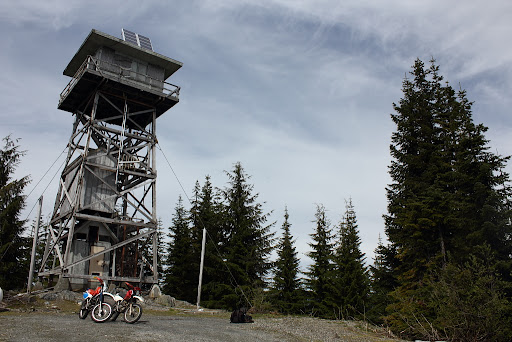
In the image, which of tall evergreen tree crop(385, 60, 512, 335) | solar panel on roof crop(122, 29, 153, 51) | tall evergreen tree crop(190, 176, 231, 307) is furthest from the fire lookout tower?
tall evergreen tree crop(385, 60, 512, 335)

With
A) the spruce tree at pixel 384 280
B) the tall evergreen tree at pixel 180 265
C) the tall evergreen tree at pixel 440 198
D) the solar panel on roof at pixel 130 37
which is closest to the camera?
the tall evergreen tree at pixel 440 198

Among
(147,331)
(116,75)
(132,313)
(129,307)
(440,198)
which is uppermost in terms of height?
(116,75)

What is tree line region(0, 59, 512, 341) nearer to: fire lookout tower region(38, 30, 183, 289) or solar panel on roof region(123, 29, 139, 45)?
fire lookout tower region(38, 30, 183, 289)

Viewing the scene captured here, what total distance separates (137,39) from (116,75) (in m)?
3.15

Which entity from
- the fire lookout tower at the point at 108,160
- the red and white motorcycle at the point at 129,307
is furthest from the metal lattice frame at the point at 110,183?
the red and white motorcycle at the point at 129,307

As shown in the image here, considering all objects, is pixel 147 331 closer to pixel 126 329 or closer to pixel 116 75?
pixel 126 329

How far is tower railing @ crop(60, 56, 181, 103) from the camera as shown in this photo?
23422mm

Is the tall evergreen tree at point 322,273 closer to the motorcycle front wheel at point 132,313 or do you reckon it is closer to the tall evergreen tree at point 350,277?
the tall evergreen tree at point 350,277

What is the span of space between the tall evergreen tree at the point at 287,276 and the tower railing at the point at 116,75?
15570 millimetres

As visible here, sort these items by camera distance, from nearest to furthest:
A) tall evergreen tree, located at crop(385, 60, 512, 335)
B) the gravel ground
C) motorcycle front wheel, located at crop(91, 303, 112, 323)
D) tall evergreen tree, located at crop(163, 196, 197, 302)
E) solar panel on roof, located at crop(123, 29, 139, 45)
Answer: the gravel ground, motorcycle front wheel, located at crop(91, 303, 112, 323), tall evergreen tree, located at crop(385, 60, 512, 335), solar panel on roof, located at crop(123, 29, 139, 45), tall evergreen tree, located at crop(163, 196, 197, 302)

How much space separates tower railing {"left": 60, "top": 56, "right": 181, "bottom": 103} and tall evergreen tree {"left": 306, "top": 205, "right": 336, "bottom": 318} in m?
16.9

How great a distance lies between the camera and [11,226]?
28406mm

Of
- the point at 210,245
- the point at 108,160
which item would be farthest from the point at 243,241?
the point at 108,160

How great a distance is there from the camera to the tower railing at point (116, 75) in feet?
76.8
